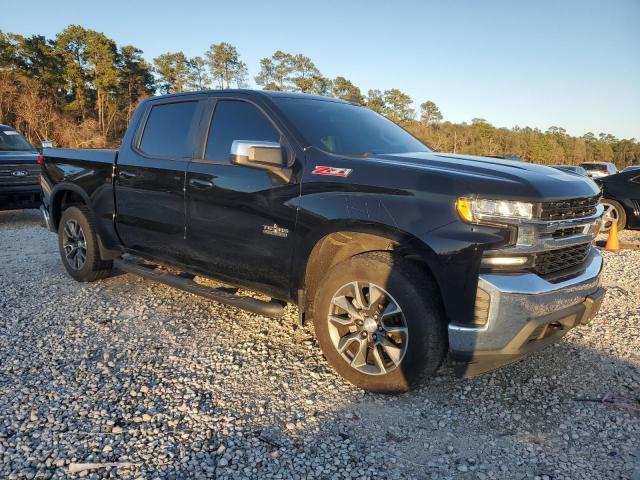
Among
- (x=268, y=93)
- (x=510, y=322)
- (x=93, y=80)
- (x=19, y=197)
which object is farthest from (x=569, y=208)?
(x=93, y=80)

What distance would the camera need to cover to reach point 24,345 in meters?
3.83

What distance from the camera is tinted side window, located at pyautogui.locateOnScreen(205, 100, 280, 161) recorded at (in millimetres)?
3793

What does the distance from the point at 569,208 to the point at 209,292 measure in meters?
2.73

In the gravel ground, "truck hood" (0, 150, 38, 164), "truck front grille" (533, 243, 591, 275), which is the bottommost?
the gravel ground

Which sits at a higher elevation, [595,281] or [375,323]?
[595,281]

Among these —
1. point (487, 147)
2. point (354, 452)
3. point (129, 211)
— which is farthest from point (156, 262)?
point (487, 147)

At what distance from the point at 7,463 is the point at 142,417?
677 mm

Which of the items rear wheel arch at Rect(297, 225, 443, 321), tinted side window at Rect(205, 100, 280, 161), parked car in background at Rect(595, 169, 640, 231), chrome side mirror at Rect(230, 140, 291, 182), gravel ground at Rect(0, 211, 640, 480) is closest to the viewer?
gravel ground at Rect(0, 211, 640, 480)

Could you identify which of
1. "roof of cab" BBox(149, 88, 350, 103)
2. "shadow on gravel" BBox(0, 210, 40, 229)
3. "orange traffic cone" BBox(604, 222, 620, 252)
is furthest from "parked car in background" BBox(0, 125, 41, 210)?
"orange traffic cone" BBox(604, 222, 620, 252)

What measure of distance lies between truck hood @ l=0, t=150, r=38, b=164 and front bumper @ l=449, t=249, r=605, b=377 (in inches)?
376

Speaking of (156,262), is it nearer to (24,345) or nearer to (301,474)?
(24,345)

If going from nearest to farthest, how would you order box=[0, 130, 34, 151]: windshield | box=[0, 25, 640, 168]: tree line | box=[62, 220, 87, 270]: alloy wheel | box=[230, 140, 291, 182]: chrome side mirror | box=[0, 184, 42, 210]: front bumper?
box=[230, 140, 291, 182]: chrome side mirror → box=[62, 220, 87, 270]: alloy wheel → box=[0, 184, 42, 210]: front bumper → box=[0, 130, 34, 151]: windshield → box=[0, 25, 640, 168]: tree line

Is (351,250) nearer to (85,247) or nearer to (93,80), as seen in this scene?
(85,247)

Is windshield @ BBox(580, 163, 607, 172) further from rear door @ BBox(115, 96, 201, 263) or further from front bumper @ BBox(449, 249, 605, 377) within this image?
front bumper @ BBox(449, 249, 605, 377)
